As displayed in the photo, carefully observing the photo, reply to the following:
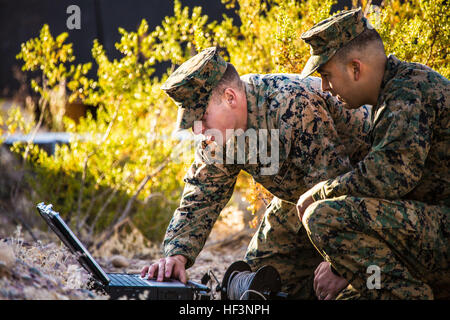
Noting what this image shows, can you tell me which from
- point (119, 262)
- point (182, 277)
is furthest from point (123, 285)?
point (119, 262)

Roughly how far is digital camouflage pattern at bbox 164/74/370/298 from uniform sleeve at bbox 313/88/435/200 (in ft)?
1.40

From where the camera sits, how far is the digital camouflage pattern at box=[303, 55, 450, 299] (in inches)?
101

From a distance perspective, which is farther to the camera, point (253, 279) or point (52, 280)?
point (253, 279)

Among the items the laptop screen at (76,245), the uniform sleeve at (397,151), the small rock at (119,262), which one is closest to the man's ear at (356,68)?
the uniform sleeve at (397,151)

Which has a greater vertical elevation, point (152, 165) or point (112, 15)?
point (112, 15)

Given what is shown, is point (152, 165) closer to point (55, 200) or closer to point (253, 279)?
point (55, 200)

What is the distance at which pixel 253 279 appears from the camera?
2.93m

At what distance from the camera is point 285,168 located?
3.29m

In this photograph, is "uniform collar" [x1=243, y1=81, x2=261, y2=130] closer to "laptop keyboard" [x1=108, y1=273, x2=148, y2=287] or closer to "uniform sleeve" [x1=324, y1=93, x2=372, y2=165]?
"uniform sleeve" [x1=324, y1=93, x2=372, y2=165]

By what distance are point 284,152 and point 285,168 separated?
0.39 ft

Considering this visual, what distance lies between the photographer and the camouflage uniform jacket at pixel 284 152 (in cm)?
306

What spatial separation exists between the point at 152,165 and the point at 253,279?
2.61 metres
